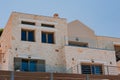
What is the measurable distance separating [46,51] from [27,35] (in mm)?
2077

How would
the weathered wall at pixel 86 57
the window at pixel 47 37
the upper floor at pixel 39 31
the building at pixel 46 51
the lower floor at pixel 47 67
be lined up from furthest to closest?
the window at pixel 47 37 < the weathered wall at pixel 86 57 < the upper floor at pixel 39 31 < the building at pixel 46 51 < the lower floor at pixel 47 67

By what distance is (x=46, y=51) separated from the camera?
2511 centimetres

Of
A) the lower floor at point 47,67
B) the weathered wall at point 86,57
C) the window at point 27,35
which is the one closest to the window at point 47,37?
the window at point 27,35

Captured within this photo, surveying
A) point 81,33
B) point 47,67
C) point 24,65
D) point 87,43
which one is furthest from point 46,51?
point 81,33

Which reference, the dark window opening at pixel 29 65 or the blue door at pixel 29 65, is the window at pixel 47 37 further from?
the blue door at pixel 29 65

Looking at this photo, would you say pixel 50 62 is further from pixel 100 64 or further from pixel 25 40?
pixel 100 64

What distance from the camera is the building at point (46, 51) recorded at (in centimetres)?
2409

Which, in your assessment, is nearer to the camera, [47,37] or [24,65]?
[24,65]

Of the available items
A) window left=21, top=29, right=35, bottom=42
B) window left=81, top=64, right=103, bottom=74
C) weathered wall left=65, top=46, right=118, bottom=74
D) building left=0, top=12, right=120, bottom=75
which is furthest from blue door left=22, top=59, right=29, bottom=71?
window left=81, top=64, right=103, bottom=74

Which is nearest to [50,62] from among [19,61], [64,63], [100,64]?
[64,63]

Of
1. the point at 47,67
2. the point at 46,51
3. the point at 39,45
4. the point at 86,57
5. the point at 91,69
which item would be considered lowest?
the point at 91,69

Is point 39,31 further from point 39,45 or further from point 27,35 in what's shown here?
point 39,45

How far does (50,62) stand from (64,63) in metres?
1.17

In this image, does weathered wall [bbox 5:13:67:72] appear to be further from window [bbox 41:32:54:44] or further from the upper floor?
window [bbox 41:32:54:44]
